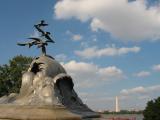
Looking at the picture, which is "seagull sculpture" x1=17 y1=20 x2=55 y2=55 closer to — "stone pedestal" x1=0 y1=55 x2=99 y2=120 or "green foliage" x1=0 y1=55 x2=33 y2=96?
"stone pedestal" x1=0 y1=55 x2=99 y2=120

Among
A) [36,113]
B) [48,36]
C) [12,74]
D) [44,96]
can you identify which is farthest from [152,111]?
[36,113]

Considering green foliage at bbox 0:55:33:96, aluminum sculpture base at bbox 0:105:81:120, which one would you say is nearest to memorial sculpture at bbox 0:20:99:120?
aluminum sculpture base at bbox 0:105:81:120

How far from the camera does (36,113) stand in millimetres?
17141

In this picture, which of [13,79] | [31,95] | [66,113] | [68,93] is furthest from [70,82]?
[13,79]

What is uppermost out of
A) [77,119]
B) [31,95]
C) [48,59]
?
[48,59]

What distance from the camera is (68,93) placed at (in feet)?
68.7

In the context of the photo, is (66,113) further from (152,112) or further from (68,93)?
(152,112)

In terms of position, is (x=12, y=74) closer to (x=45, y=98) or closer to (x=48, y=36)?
(x=48, y=36)

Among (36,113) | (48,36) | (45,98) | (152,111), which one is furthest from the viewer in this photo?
(152,111)

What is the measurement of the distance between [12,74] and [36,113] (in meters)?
27.9

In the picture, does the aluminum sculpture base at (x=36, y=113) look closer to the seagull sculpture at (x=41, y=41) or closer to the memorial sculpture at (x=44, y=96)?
the memorial sculpture at (x=44, y=96)

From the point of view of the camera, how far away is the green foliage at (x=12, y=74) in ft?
145

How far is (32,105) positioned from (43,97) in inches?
29.9

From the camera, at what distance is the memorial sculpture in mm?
17359
